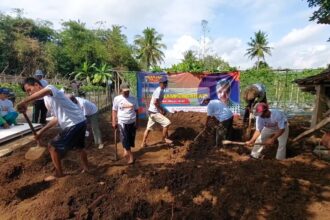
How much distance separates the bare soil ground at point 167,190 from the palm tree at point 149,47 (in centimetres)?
4457

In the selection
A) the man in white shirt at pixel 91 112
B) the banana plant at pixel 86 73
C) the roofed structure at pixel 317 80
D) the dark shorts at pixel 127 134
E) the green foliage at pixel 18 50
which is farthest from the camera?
the banana plant at pixel 86 73

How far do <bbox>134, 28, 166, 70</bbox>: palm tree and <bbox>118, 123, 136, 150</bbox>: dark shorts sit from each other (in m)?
43.8

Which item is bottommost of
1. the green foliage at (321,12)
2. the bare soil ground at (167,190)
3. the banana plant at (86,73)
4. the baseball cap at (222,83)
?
the bare soil ground at (167,190)

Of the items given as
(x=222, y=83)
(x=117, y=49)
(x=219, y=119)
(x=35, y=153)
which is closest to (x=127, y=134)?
(x=35, y=153)

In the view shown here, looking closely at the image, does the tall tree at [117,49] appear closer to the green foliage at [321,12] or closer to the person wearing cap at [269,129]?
the green foliage at [321,12]

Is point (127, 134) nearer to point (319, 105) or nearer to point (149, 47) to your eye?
point (319, 105)

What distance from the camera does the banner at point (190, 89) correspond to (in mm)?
11242

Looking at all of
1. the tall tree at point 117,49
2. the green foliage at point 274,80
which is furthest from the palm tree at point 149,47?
the green foliage at point 274,80

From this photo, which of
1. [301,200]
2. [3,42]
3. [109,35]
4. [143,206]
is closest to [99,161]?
[143,206]

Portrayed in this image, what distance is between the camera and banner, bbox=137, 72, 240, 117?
11.2 m

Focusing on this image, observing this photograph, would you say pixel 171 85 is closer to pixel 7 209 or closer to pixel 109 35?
pixel 7 209

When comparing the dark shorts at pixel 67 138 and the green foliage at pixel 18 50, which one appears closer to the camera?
the dark shorts at pixel 67 138

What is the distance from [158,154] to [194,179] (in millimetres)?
2223

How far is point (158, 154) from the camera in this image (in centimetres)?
670
